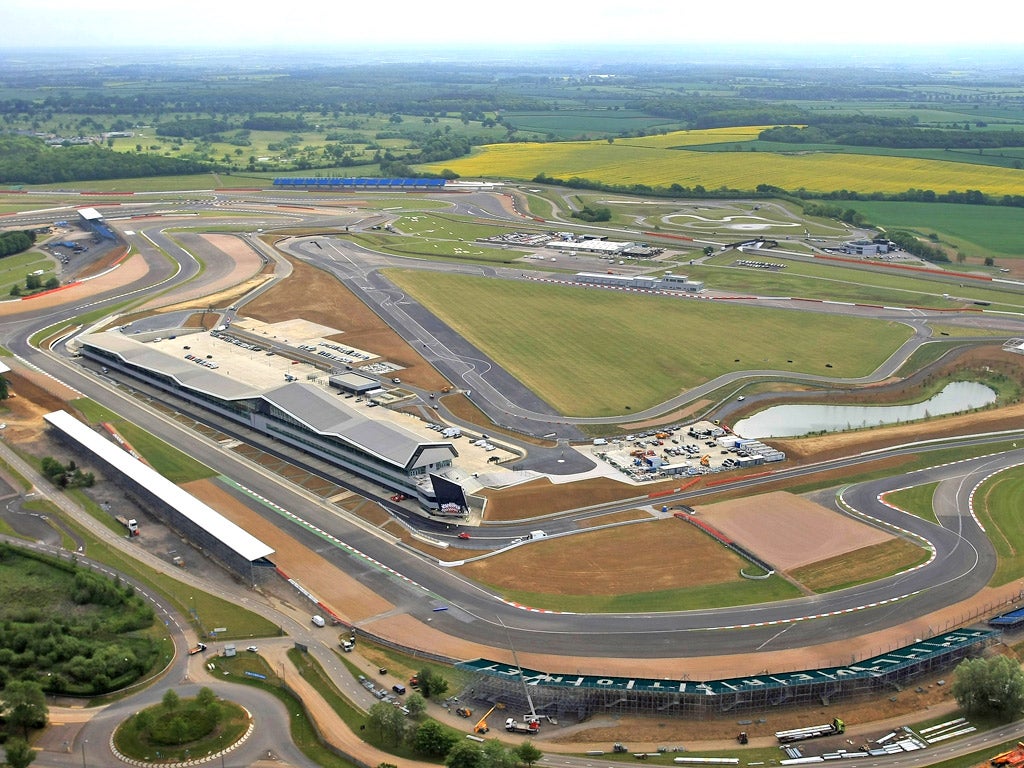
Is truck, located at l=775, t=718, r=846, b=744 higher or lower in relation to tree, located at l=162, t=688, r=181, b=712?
lower

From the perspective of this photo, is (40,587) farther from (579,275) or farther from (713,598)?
(579,275)

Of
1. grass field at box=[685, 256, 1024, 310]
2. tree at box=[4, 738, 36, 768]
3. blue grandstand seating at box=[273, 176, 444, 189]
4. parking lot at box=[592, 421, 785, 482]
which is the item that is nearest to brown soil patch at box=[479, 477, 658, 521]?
parking lot at box=[592, 421, 785, 482]

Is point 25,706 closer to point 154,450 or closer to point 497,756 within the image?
point 497,756

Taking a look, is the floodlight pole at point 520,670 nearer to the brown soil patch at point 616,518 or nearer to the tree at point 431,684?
the tree at point 431,684

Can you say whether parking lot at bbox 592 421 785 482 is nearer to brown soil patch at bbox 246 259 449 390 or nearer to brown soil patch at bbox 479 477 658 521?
brown soil patch at bbox 479 477 658 521

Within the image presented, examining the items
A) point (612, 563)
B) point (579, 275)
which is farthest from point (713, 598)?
point (579, 275)

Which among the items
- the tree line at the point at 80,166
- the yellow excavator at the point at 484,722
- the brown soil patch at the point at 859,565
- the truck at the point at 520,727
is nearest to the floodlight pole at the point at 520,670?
the truck at the point at 520,727
